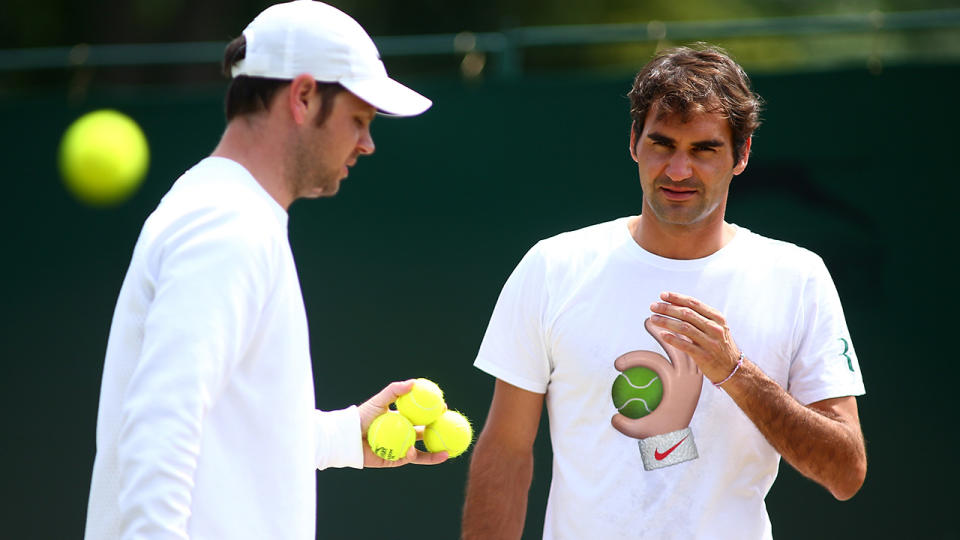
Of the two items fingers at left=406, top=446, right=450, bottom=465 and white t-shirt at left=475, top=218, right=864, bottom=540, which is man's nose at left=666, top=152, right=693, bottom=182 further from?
fingers at left=406, top=446, right=450, bottom=465

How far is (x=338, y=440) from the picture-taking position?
2182 millimetres

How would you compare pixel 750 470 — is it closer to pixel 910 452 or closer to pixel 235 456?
pixel 235 456

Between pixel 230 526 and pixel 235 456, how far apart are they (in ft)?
0.36

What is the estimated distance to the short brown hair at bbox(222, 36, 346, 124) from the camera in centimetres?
186

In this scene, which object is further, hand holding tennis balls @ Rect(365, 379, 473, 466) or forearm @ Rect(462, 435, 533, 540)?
forearm @ Rect(462, 435, 533, 540)

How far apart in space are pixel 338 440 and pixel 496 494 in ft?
1.45

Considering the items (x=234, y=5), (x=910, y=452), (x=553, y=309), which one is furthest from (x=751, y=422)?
(x=234, y=5)

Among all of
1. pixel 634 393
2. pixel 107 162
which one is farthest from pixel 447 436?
pixel 107 162

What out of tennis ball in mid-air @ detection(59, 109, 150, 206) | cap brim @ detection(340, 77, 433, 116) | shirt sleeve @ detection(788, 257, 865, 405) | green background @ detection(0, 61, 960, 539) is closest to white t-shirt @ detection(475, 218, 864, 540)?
shirt sleeve @ detection(788, 257, 865, 405)

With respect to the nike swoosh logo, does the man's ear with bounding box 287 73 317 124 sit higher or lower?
higher

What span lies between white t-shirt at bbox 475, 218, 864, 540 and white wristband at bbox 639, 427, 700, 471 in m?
0.01

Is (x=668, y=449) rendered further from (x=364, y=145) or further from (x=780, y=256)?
(x=364, y=145)

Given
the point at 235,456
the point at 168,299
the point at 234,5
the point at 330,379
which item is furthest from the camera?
the point at 234,5

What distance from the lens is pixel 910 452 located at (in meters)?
4.14
